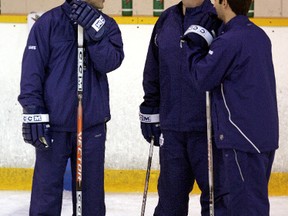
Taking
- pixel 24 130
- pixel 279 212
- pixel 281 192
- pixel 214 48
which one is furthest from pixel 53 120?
pixel 281 192

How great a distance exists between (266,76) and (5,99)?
264 cm

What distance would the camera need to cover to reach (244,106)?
11.5 feet

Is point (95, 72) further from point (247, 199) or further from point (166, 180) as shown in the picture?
point (247, 199)

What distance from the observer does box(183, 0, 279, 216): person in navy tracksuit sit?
3.49 meters

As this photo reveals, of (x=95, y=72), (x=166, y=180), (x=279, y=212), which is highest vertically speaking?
(x=95, y=72)

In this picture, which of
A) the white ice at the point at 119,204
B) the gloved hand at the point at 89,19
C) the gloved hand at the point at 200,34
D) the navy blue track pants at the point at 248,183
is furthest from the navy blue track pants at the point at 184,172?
the white ice at the point at 119,204

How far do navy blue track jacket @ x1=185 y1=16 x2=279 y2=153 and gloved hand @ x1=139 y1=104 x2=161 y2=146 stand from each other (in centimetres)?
63

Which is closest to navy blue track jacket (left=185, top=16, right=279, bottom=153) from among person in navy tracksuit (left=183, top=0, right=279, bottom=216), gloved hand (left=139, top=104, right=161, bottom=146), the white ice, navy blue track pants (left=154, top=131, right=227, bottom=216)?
person in navy tracksuit (left=183, top=0, right=279, bottom=216)

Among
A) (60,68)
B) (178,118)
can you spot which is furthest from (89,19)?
(178,118)

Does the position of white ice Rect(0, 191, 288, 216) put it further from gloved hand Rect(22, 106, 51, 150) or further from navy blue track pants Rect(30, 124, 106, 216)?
gloved hand Rect(22, 106, 51, 150)

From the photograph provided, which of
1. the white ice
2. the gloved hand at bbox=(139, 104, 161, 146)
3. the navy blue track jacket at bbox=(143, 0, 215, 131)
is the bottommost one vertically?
the white ice

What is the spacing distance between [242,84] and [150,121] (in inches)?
30.9

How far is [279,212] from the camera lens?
5094mm

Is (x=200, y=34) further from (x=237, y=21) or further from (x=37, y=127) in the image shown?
(x=37, y=127)
